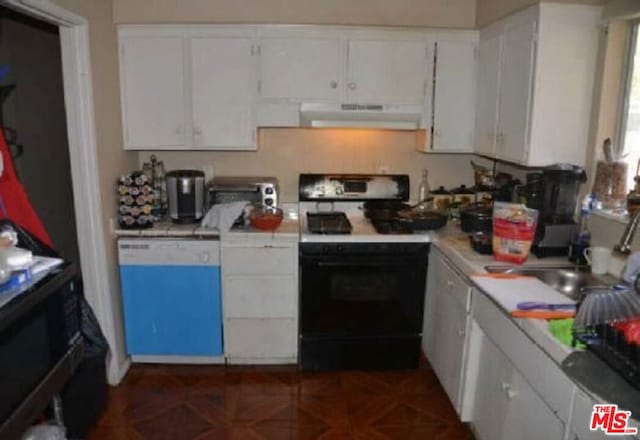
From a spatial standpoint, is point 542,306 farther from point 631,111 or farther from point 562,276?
point 631,111

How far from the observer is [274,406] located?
2701mm

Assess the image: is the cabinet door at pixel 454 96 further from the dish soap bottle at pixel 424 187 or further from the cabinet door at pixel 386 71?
the dish soap bottle at pixel 424 187

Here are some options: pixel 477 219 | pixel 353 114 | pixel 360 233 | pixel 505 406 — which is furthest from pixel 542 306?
pixel 353 114

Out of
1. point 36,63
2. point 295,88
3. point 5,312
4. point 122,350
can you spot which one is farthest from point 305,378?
point 36,63

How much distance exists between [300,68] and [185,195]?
1.03 metres

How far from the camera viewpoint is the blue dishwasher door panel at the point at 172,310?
9.55 feet

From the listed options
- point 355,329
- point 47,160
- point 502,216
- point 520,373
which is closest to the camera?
point 520,373

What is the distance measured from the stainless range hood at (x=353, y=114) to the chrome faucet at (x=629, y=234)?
4.64ft

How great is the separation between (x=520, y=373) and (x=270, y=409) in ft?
4.55

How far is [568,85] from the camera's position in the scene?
239 cm

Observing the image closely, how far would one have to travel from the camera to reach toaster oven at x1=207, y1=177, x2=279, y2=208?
3.04 metres

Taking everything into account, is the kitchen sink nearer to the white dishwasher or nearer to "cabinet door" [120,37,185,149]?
the white dishwasher

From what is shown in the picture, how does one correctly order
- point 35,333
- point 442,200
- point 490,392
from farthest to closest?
point 442,200 → point 490,392 → point 35,333

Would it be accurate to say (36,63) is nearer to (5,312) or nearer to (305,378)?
(5,312)
